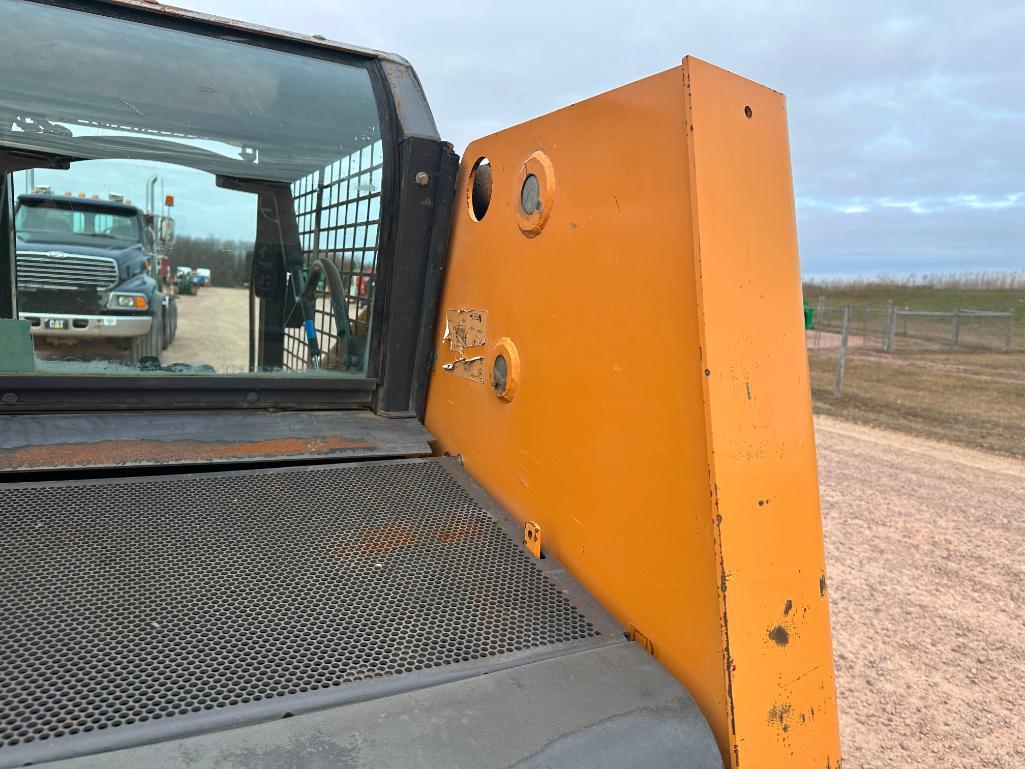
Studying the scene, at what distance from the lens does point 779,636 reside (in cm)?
127

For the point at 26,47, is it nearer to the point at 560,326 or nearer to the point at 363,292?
the point at 363,292

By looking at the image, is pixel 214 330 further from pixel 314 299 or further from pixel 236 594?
pixel 236 594

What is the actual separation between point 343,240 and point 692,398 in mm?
1550

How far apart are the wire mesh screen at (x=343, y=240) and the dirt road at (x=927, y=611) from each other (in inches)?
101

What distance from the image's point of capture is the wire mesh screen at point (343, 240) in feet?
7.82

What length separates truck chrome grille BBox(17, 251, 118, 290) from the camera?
82.5 inches

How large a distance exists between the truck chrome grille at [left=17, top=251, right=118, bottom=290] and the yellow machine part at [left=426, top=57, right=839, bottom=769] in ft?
4.47

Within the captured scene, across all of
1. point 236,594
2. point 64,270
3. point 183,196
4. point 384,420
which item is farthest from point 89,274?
point 236,594

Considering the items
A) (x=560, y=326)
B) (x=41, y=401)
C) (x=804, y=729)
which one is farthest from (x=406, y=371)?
(x=804, y=729)

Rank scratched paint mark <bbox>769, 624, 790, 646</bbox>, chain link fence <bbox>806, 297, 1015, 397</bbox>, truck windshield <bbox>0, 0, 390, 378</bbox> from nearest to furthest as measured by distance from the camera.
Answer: scratched paint mark <bbox>769, 624, 790, 646</bbox>
truck windshield <bbox>0, 0, 390, 378</bbox>
chain link fence <bbox>806, 297, 1015, 397</bbox>

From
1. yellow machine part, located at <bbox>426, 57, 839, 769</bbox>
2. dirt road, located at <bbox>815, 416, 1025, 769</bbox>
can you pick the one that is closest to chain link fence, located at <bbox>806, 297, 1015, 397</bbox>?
dirt road, located at <bbox>815, 416, 1025, 769</bbox>

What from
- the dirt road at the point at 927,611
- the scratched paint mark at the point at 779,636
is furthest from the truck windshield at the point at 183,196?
the dirt road at the point at 927,611

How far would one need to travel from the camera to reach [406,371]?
2.47 meters

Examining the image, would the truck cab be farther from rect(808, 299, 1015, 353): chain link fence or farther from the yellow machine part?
rect(808, 299, 1015, 353): chain link fence
